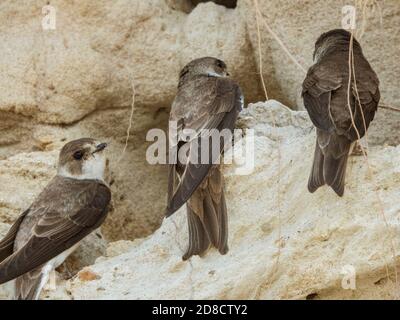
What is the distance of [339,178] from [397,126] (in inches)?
33.7

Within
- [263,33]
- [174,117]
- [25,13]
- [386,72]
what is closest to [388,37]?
[386,72]

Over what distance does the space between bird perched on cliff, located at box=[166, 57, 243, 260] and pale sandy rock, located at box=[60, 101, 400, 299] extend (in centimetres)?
6

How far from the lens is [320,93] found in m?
4.65

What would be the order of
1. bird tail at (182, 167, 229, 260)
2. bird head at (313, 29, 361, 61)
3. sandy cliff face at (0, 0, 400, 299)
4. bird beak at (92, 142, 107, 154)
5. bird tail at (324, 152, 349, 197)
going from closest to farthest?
bird tail at (324, 152, 349, 197) → bird tail at (182, 167, 229, 260) → sandy cliff face at (0, 0, 400, 299) → bird head at (313, 29, 361, 61) → bird beak at (92, 142, 107, 154)

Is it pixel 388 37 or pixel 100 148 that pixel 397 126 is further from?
pixel 100 148

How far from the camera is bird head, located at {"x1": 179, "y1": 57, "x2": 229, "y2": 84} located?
5184 mm

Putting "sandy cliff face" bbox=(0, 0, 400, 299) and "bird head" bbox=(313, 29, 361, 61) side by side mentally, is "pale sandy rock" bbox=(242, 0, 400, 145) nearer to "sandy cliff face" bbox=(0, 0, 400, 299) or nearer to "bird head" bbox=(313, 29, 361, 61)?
"sandy cliff face" bbox=(0, 0, 400, 299)

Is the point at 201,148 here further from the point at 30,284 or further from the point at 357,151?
the point at 30,284

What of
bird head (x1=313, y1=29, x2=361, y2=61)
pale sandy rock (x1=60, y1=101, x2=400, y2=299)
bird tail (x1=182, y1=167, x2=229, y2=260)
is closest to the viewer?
pale sandy rock (x1=60, y1=101, x2=400, y2=299)

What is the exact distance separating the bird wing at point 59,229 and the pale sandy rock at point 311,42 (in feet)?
2.89

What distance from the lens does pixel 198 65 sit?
5219mm

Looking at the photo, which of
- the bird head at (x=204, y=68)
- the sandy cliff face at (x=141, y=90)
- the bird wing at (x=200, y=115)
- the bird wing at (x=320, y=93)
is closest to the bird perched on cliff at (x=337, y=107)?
the bird wing at (x=320, y=93)

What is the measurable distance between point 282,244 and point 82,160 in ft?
3.62

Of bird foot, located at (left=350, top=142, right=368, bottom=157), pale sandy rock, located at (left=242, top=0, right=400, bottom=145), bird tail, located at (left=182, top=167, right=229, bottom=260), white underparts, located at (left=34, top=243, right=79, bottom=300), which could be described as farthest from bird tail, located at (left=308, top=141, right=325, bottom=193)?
white underparts, located at (left=34, top=243, right=79, bottom=300)
